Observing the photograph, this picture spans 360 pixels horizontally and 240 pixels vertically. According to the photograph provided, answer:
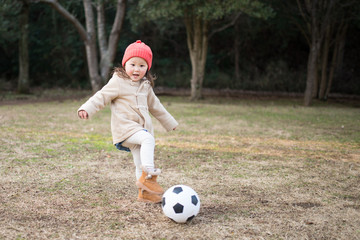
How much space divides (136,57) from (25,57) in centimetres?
1793

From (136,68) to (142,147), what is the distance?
0.83 m

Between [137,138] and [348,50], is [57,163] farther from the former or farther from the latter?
[348,50]

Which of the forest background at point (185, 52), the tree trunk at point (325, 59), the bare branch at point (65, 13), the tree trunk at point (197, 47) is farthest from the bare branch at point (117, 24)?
the tree trunk at point (325, 59)

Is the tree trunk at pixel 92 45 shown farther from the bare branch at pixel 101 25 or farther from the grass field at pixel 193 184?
the grass field at pixel 193 184

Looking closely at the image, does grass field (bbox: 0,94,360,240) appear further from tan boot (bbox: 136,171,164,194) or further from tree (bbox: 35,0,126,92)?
tree (bbox: 35,0,126,92)

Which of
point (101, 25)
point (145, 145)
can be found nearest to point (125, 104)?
point (145, 145)

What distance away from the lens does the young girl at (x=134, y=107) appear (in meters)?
3.76

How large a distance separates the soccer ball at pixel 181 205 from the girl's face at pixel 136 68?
126 centimetres

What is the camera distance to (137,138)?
375cm

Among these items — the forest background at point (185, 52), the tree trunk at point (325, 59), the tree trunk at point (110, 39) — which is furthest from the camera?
the forest background at point (185, 52)

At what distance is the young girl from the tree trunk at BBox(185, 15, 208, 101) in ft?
44.6

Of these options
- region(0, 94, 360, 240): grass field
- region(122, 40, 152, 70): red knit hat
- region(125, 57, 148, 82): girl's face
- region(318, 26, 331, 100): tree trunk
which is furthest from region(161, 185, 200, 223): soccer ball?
region(318, 26, 331, 100): tree trunk

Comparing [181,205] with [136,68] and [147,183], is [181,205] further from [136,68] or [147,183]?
[136,68]

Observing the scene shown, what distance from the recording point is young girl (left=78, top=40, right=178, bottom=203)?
12.3 ft
